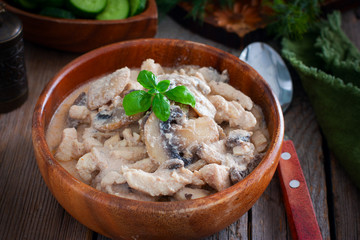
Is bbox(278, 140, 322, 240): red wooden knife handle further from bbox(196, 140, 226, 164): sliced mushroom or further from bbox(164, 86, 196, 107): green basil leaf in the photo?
bbox(164, 86, 196, 107): green basil leaf

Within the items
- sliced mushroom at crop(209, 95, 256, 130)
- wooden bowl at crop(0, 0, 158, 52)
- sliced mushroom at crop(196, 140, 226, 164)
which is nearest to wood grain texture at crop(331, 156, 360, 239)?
sliced mushroom at crop(209, 95, 256, 130)

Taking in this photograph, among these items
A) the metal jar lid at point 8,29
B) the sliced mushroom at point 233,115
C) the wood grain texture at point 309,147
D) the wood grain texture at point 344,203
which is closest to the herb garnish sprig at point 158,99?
the sliced mushroom at point 233,115

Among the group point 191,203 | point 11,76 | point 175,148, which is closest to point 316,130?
point 175,148

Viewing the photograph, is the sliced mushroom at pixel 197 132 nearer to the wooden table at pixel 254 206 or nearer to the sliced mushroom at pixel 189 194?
the sliced mushroom at pixel 189 194

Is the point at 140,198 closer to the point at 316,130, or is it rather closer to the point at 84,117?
the point at 84,117

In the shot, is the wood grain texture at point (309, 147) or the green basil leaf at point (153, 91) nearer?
the green basil leaf at point (153, 91)

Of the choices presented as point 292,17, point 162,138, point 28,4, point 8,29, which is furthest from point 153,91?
point 292,17

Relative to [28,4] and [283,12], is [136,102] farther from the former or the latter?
[283,12]
